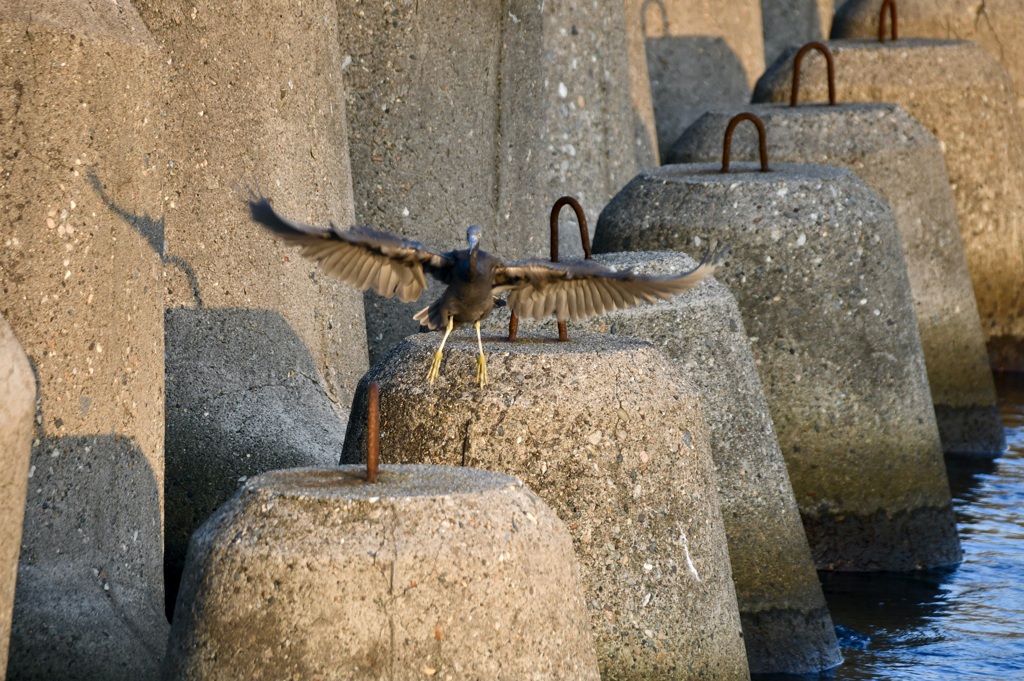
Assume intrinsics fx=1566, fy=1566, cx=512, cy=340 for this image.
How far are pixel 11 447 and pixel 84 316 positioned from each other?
104cm

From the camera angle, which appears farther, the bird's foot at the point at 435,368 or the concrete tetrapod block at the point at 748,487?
the concrete tetrapod block at the point at 748,487

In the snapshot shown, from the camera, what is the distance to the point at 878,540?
624cm

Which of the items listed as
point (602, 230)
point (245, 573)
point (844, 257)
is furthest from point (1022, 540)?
point (245, 573)

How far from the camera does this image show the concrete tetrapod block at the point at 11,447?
Result: 285cm

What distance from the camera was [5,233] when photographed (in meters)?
3.72

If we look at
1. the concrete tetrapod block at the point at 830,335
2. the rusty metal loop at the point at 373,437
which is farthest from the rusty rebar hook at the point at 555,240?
the concrete tetrapod block at the point at 830,335

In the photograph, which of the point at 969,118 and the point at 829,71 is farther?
the point at 969,118

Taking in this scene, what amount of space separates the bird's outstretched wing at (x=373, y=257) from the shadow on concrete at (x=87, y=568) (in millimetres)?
695

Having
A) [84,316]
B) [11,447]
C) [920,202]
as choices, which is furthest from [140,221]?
[920,202]

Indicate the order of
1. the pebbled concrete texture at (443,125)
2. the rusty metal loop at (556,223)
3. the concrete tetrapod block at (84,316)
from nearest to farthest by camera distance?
the concrete tetrapod block at (84,316) < the rusty metal loop at (556,223) < the pebbled concrete texture at (443,125)

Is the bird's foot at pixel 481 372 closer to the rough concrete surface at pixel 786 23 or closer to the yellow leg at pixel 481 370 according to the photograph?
the yellow leg at pixel 481 370

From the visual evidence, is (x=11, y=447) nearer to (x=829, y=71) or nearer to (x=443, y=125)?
(x=443, y=125)

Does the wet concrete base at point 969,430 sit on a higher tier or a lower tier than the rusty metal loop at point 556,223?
lower

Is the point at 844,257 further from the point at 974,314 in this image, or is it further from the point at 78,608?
the point at 78,608
